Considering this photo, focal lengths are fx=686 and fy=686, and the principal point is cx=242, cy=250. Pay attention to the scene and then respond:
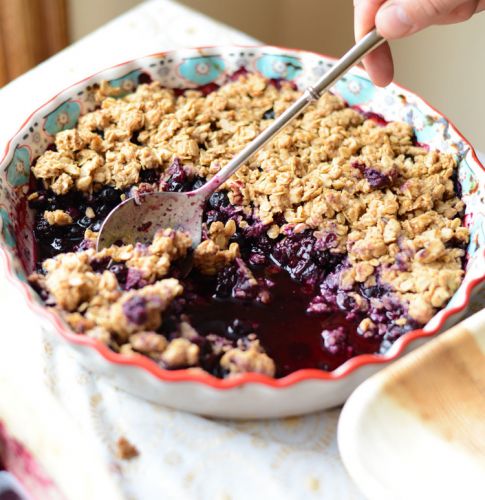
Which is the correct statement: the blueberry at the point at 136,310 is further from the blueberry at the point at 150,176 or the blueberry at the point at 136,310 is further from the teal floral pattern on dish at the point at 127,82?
the teal floral pattern on dish at the point at 127,82

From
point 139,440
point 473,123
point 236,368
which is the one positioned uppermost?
point 236,368

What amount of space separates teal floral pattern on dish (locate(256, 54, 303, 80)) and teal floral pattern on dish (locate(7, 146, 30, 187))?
0.61m

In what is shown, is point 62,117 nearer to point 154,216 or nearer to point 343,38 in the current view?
point 154,216

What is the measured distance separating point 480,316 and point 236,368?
1.36 ft

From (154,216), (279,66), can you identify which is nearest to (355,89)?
(279,66)

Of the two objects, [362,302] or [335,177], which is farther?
[335,177]

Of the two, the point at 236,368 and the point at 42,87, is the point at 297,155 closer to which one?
the point at 236,368

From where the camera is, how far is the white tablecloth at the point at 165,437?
1.07 meters

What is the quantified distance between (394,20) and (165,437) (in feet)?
2.70

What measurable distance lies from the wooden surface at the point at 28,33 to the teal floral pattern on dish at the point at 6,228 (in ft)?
4.02

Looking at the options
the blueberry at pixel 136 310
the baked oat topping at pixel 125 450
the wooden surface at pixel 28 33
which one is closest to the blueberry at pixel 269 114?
the blueberry at pixel 136 310

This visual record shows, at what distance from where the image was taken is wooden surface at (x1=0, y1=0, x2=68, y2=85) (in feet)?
7.45

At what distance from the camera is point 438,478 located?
3.31ft

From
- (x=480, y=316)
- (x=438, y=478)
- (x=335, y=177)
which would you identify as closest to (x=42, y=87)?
(x=335, y=177)
